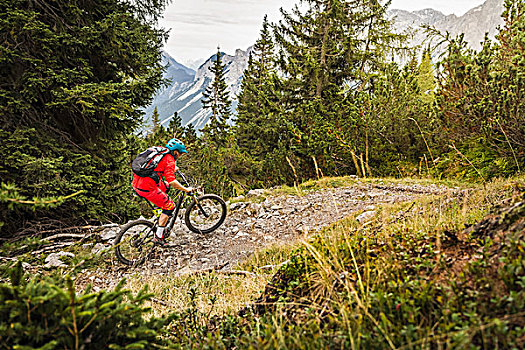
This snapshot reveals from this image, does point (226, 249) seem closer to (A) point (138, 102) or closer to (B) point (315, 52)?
(A) point (138, 102)

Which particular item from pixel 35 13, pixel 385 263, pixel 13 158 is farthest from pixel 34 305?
pixel 35 13

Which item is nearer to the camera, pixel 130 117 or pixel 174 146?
pixel 174 146

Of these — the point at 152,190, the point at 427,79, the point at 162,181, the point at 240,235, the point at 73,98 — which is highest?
the point at 427,79

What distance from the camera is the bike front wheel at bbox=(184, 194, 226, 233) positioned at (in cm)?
669

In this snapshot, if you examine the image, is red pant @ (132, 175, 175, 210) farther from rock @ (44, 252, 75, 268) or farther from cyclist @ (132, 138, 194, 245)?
rock @ (44, 252, 75, 268)

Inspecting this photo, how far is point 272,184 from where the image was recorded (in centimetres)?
1113

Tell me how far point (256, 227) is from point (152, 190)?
271 centimetres

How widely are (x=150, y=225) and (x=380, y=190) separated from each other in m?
6.14

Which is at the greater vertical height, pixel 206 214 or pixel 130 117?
pixel 130 117

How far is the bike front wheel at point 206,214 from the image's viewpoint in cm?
669

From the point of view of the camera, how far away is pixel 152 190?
5809 millimetres

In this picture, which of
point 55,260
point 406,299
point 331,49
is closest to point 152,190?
point 55,260

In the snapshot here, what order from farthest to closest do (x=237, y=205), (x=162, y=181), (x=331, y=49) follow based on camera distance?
→ (x=331, y=49), (x=237, y=205), (x=162, y=181)

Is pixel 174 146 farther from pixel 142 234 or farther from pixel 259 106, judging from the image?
pixel 259 106
